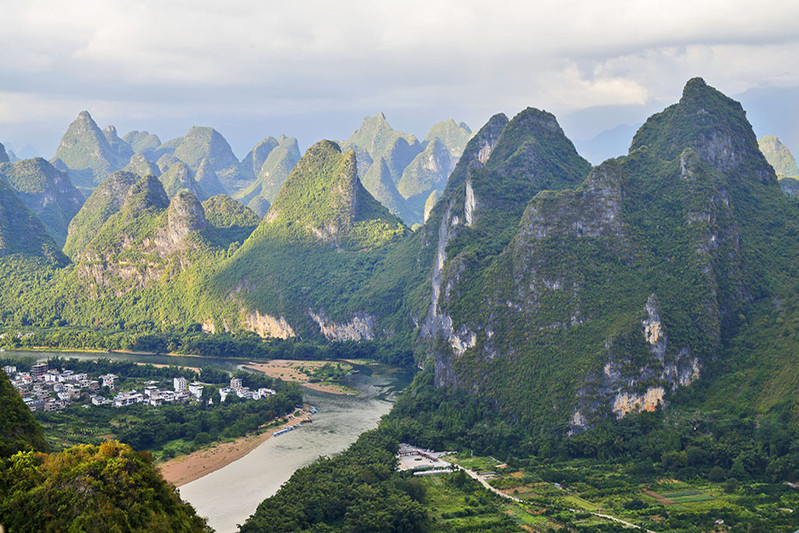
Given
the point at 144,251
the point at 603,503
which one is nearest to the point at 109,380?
the point at 603,503

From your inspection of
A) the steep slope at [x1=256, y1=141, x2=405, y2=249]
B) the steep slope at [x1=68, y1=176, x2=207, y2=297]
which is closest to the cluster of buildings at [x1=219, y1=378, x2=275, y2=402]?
the steep slope at [x1=256, y1=141, x2=405, y2=249]

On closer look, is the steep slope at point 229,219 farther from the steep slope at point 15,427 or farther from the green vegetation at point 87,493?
the green vegetation at point 87,493

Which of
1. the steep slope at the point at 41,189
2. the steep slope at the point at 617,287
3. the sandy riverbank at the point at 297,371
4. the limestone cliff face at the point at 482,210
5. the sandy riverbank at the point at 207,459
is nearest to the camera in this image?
the sandy riverbank at the point at 207,459

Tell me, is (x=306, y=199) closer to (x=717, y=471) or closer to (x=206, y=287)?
(x=206, y=287)

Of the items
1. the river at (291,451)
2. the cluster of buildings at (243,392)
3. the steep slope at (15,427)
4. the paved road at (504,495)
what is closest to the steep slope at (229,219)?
the river at (291,451)

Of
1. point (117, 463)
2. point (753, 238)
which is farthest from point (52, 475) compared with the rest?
point (753, 238)

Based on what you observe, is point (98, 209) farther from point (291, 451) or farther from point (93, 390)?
point (291, 451)
